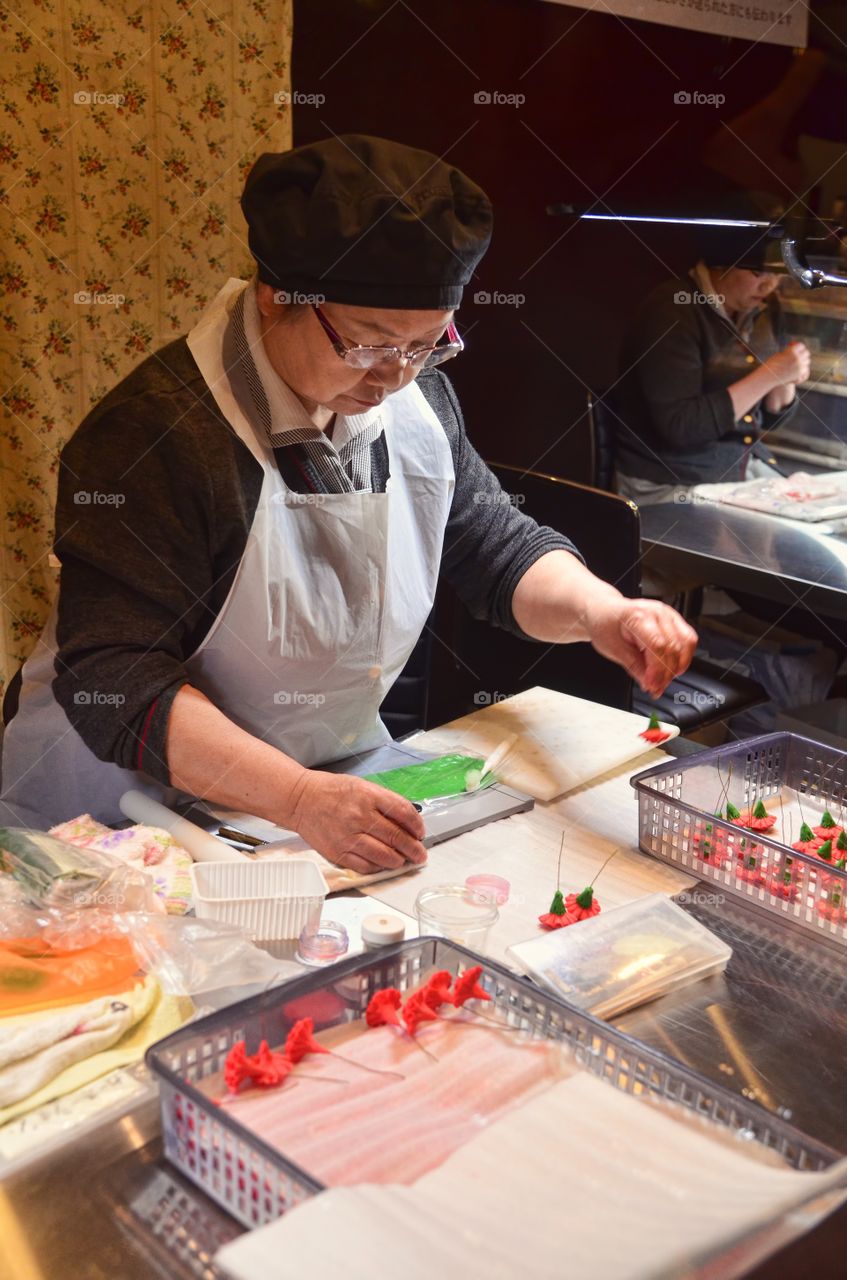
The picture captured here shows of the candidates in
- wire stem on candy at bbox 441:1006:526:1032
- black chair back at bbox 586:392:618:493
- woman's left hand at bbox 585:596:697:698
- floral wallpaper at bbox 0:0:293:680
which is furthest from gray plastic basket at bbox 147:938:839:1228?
black chair back at bbox 586:392:618:493

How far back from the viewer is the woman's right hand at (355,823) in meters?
1.49

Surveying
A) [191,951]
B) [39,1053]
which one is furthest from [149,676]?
[39,1053]

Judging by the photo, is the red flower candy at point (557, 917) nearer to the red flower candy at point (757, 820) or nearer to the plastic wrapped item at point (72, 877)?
the red flower candy at point (757, 820)

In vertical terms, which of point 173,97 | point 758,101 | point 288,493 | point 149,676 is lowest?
point 149,676

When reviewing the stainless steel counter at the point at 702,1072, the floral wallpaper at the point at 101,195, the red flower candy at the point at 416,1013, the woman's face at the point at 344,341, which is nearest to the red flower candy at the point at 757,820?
the stainless steel counter at the point at 702,1072

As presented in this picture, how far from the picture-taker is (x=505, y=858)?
62.2 inches

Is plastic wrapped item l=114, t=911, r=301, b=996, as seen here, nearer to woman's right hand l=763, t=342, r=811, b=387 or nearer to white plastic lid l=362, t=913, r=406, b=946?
white plastic lid l=362, t=913, r=406, b=946

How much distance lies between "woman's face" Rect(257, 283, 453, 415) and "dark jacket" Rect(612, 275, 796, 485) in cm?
217

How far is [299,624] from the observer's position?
5.74 ft

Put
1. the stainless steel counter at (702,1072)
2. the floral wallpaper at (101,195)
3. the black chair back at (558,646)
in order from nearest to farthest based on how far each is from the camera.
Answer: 1. the stainless steel counter at (702,1072)
2. the black chair back at (558,646)
3. the floral wallpaper at (101,195)

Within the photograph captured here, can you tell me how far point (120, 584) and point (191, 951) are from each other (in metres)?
0.56

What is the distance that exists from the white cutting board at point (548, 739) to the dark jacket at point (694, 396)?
6.02 feet

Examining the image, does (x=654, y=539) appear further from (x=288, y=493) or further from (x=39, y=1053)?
(x=39, y=1053)

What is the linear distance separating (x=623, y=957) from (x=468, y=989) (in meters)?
0.28
